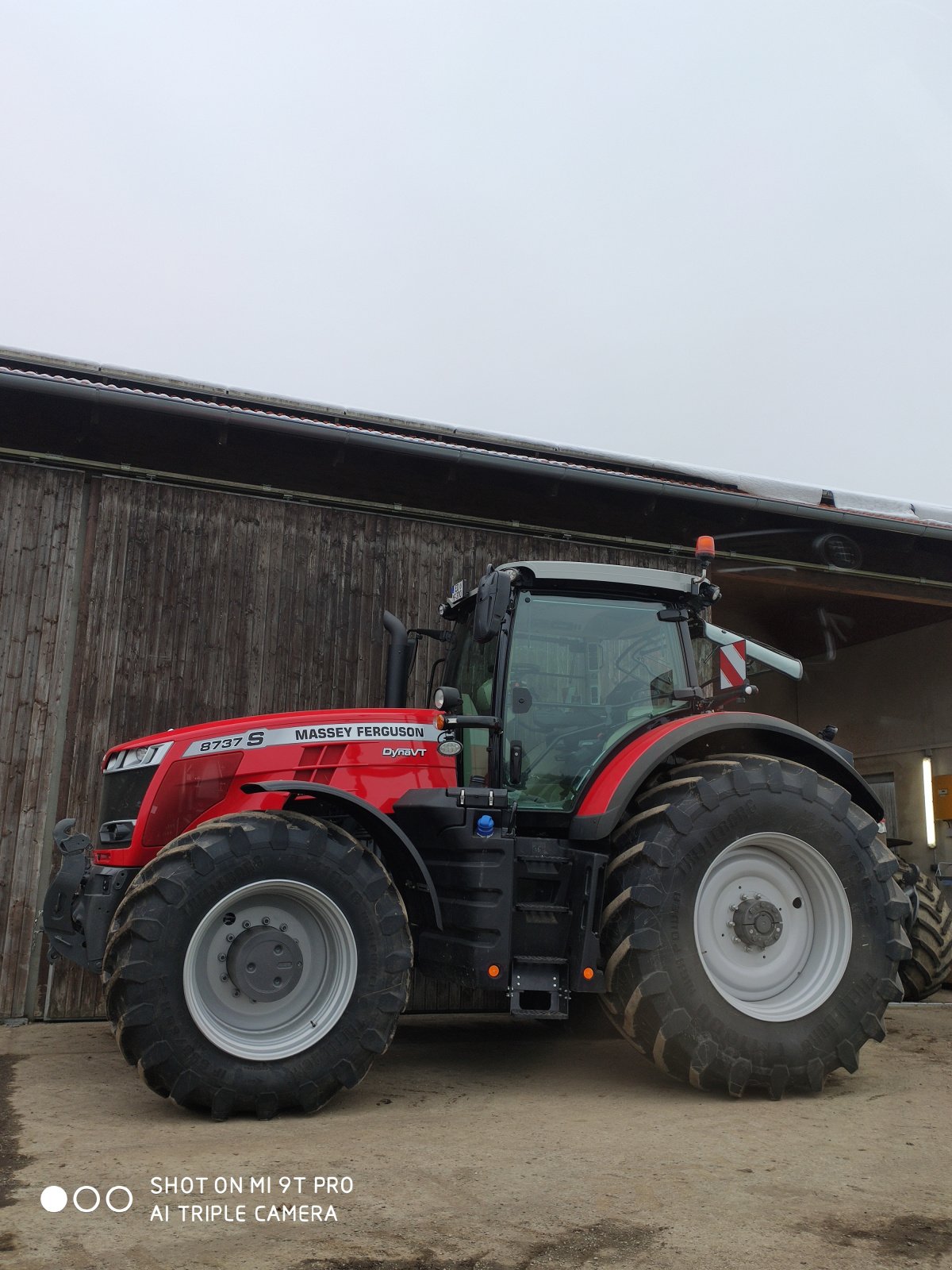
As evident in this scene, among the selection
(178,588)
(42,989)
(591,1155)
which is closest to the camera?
(591,1155)

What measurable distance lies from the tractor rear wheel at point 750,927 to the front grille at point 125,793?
2228mm

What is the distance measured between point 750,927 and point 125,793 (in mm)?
3047

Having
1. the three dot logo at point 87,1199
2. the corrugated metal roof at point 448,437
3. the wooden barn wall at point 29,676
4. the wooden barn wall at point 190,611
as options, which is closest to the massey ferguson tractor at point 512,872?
the three dot logo at point 87,1199

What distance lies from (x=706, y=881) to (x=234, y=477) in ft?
14.9

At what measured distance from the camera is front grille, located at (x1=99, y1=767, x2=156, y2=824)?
4.95 meters

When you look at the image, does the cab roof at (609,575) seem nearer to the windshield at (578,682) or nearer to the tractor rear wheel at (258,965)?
the windshield at (578,682)

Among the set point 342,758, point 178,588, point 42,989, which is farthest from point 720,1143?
point 178,588

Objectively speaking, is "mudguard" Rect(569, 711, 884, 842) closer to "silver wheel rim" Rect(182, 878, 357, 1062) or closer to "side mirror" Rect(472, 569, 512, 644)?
"side mirror" Rect(472, 569, 512, 644)

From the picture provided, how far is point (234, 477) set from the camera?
7516mm

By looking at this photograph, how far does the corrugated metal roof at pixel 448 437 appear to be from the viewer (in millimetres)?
7258

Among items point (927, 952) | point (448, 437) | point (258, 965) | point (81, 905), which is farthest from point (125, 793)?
point (927, 952)

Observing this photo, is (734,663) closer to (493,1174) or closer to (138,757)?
(138,757)

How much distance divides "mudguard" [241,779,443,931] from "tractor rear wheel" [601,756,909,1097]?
809mm

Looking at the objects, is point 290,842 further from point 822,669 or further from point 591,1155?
point 822,669
